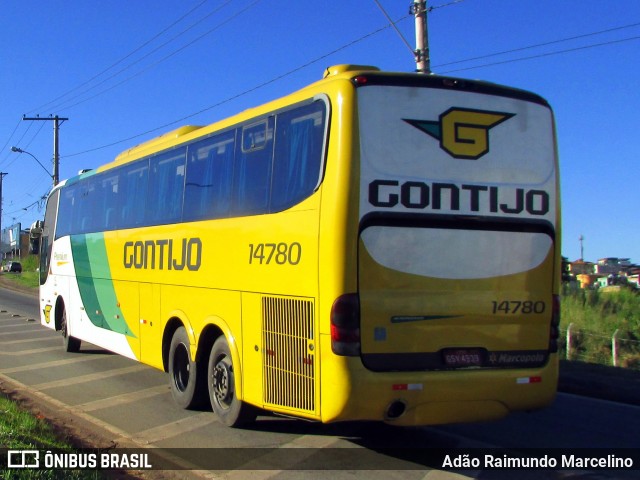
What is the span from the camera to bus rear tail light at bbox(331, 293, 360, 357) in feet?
19.5

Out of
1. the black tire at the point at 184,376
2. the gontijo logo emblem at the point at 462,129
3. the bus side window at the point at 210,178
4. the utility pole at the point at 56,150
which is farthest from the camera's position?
the utility pole at the point at 56,150

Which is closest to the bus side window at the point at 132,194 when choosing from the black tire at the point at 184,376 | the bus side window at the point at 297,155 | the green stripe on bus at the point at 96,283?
the green stripe on bus at the point at 96,283

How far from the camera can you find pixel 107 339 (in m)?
12.4

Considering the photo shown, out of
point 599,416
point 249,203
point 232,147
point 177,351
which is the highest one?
point 232,147

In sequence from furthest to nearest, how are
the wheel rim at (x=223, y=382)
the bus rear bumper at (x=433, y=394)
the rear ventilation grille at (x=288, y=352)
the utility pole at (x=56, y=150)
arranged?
the utility pole at (x=56, y=150) → the wheel rim at (x=223, y=382) → the rear ventilation grille at (x=288, y=352) → the bus rear bumper at (x=433, y=394)

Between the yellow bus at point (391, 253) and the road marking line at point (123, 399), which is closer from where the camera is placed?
the yellow bus at point (391, 253)

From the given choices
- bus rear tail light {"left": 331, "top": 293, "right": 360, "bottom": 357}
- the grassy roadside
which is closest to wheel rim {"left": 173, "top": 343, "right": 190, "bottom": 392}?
the grassy roadside

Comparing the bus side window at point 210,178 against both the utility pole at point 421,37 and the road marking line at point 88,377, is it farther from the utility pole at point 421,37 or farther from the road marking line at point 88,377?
the utility pole at point 421,37

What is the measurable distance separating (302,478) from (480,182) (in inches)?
124

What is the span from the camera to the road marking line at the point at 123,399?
30.6 feet

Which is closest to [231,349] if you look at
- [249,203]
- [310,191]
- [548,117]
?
[249,203]

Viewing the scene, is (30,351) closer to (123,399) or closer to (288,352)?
(123,399)

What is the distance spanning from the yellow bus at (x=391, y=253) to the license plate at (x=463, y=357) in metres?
0.01

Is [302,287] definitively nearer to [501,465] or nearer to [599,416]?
[501,465]
